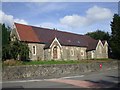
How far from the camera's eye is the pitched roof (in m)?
50.7

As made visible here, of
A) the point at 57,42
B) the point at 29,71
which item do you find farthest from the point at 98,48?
→ the point at 29,71

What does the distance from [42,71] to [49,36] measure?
23834mm

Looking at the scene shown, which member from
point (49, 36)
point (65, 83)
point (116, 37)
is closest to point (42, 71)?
point (65, 83)

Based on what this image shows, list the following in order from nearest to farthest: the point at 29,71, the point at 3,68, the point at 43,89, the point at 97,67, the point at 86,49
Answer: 1. the point at 43,89
2. the point at 3,68
3. the point at 29,71
4. the point at 97,67
5. the point at 86,49

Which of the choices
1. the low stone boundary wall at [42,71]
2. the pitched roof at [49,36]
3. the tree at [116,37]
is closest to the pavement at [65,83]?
the low stone boundary wall at [42,71]

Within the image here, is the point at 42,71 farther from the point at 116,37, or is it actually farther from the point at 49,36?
the point at 116,37

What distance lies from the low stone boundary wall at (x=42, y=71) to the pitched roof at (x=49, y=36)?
50.3 feet

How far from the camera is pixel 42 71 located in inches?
1291

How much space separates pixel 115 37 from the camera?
6519cm

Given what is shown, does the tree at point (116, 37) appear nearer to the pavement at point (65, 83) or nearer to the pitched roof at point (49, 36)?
the pitched roof at point (49, 36)

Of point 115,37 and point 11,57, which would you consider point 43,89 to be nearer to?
point 11,57

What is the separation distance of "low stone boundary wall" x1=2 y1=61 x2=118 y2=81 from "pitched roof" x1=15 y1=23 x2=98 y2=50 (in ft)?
50.3

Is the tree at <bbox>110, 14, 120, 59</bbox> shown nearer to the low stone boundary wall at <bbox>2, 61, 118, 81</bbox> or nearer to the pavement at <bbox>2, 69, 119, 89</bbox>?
the low stone boundary wall at <bbox>2, 61, 118, 81</bbox>

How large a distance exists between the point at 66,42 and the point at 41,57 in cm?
836
